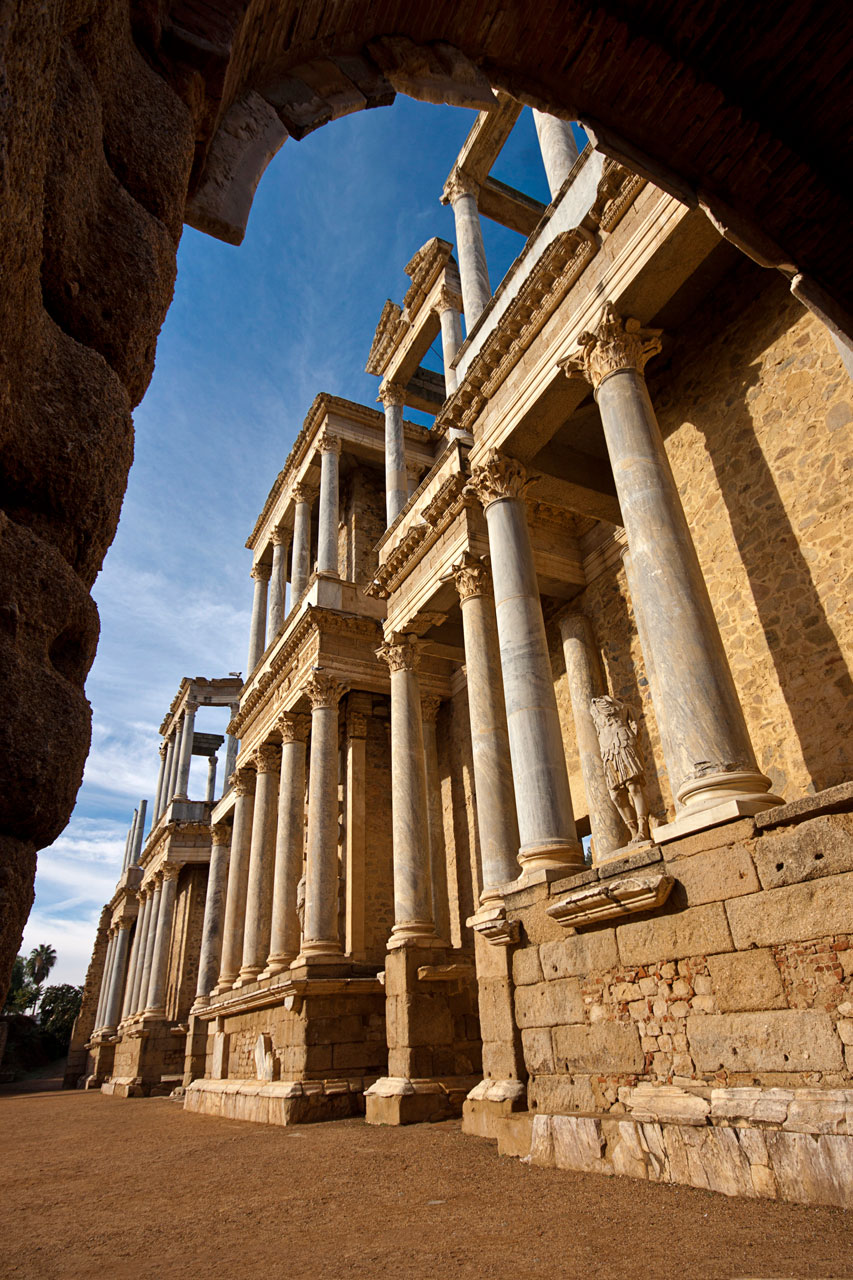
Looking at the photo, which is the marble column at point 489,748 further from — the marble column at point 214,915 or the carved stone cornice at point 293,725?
the marble column at point 214,915

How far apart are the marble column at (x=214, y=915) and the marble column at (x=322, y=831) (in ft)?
30.7

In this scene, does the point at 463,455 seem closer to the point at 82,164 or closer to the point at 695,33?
the point at 695,33

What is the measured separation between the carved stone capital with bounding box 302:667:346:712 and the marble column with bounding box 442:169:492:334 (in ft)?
24.0

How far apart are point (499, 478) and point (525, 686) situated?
2977 millimetres

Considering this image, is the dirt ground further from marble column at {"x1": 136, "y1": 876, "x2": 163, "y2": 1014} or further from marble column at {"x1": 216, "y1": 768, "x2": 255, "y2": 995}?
marble column at {"x1": 136, "y1": 876, "x2": 163, "y2": 1014}

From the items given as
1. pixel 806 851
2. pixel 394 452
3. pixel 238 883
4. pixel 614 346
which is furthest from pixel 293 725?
pixel 806 851

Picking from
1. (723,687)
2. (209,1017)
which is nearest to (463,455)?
(723,687)

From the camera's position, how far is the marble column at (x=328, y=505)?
17.0m

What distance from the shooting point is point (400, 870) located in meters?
12.1

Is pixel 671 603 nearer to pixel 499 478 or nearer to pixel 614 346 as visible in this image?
pixel 614 346

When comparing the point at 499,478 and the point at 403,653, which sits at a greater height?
the point at 499,478

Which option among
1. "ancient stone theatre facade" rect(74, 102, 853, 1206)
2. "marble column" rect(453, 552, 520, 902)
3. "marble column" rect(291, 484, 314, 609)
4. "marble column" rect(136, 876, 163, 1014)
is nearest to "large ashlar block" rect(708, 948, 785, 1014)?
"ancient stone theatre facade" rect(74, 102, 853, 1206)

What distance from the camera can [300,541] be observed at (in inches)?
787

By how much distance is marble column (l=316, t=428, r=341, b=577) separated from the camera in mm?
17047
